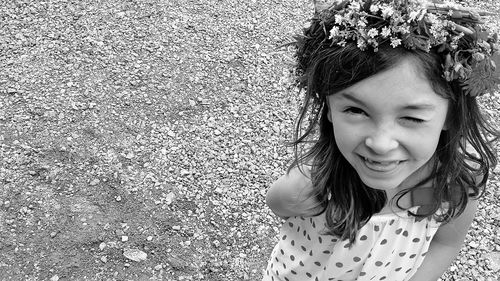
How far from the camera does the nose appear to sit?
172 centimetres

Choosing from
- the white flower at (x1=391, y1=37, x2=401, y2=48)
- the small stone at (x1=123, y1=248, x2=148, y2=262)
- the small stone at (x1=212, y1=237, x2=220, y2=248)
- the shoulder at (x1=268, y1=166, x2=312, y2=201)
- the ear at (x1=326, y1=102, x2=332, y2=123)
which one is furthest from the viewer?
the small stone at (x1=212, y1=237, x2=220, y2=248)

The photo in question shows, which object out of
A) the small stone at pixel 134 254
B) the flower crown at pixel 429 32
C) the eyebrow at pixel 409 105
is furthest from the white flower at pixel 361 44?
the small stone at pixel 134 254

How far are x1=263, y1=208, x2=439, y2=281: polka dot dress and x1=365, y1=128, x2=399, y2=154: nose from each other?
1.74 ft

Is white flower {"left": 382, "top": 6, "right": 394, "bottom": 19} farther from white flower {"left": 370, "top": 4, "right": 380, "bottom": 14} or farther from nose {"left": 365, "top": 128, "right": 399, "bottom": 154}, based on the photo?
nose {"left": 365, "top": 128, "right": 399, "bottom": 154}

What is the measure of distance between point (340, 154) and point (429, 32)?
0.57 m

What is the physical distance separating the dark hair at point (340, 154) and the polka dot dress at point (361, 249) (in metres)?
0.07

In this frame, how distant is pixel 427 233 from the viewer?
227cm

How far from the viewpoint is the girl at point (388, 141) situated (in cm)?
168

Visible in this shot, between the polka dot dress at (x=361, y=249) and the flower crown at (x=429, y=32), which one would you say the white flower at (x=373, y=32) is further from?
the polka dot dress at (x=361, y=249)

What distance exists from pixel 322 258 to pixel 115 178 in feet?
5.78

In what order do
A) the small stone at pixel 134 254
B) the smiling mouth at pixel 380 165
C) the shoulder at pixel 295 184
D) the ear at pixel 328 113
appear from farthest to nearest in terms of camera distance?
the small stone at pixel 134 254, the shoulder at pixel 295 184, the ear at pixel 328 113, the smiling mouth at pixel 380 165

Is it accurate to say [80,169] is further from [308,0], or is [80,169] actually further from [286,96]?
[308,0]

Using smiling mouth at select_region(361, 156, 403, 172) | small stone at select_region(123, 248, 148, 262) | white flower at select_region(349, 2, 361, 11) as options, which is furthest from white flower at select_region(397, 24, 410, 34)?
small stone at select_region(123, 248, 148, 262)

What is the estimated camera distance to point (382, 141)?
1.72 m
